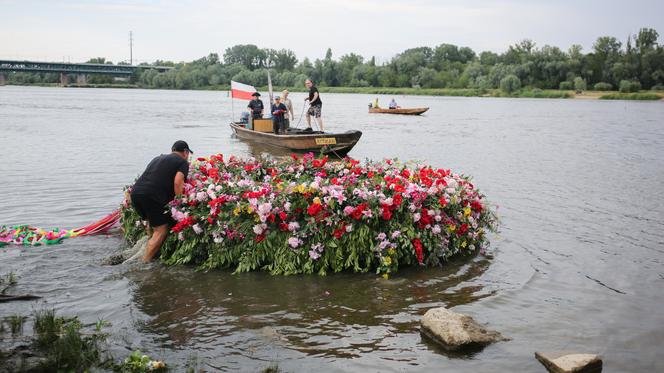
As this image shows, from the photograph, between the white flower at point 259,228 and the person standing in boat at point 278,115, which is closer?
the white flower at point 259,228

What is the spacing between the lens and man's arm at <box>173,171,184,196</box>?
28.0ft

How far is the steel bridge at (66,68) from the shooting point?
131875mm

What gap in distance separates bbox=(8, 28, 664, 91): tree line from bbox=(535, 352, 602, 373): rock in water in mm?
108508

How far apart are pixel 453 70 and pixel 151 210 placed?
471 ft

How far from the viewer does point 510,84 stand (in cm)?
10812

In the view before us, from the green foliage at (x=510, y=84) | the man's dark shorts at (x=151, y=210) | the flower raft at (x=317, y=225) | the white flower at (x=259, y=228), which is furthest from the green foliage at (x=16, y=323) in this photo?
the green foliage at (x=510, y=84)

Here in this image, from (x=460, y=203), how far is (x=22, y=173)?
14851mm

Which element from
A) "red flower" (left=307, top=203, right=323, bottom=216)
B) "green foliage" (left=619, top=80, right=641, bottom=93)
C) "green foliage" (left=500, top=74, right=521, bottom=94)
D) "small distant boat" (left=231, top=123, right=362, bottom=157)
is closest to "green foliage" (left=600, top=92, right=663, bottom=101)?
"green foliage" (left=619, top=80, right=641, bottom=93)

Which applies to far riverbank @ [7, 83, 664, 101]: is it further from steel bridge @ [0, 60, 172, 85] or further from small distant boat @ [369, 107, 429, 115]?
small distant boat @ [369, 107, 429, 115]

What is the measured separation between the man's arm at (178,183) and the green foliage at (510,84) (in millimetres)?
106782

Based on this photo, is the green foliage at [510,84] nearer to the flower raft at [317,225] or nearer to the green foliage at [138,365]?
the flower raft at [317,225]

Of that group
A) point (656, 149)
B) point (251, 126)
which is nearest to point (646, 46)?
point (656, 149)

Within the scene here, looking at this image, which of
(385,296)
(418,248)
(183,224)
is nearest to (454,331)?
(385,296)

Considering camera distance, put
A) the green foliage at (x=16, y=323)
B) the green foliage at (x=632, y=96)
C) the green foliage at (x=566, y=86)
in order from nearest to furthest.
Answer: the green foliage at (x=16, y=323) < the green foliage at (x=632, y=96) < the green foliage at (x=566, y=86)
